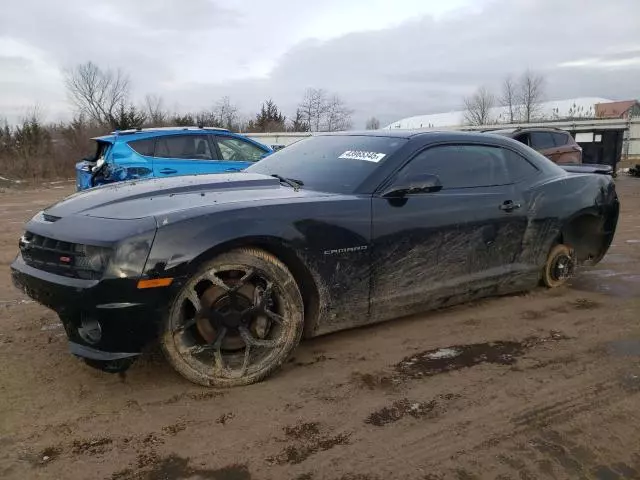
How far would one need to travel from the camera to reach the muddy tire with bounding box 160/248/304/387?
3.00 m

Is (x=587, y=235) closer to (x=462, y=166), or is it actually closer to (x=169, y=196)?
(x=462, y=166)

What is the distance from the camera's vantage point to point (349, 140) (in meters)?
4.42

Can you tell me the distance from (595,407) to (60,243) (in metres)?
2.94

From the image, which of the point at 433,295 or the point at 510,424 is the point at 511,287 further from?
the point at 510,424

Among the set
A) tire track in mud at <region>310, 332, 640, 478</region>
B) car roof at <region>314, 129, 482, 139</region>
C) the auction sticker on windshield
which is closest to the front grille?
tire track in mud at <region>310, 332, 640, 478</region>

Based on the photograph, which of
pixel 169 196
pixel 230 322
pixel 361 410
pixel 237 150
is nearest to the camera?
pixel 361 410

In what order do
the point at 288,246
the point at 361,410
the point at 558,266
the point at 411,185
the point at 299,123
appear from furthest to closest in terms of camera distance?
1. the point at 299,123
2. the point at 558,266
3. the point at 411,185
4. the point at 288,246
5. the point at 361,410

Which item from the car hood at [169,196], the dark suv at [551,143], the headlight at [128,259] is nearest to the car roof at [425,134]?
the car hood at [169,196]

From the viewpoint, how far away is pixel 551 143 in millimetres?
13602

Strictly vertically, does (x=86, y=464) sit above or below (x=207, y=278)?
below

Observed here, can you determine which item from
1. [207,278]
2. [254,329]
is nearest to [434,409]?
[254,329]

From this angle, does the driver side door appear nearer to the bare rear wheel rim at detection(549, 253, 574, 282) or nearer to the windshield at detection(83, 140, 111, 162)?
the bare rear wheel rim at detection(549, 253, 574, 282)

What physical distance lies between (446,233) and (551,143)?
35.9 ft

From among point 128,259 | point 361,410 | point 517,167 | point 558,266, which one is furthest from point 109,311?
point 558,266
